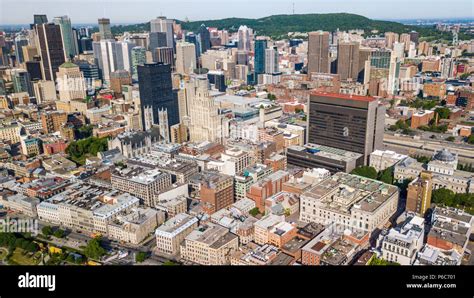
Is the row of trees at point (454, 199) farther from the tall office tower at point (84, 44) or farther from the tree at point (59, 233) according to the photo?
the tall office tower at point (84, 44)

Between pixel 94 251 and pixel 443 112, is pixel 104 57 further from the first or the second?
pixel 94 251

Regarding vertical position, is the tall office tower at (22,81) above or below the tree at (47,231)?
above

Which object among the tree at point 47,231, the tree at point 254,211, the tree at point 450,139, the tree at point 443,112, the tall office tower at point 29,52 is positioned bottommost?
the tree at point 254,211

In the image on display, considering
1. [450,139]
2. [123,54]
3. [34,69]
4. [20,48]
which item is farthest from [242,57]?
[450,139]

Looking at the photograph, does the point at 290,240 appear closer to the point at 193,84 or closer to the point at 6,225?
the point at 6,225

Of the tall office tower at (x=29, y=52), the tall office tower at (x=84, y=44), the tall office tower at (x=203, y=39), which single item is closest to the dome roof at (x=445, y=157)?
the tall office tower at (x=29, y=52)

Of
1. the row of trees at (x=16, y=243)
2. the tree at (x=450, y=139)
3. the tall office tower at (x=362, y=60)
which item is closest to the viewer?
the row of trees at (x=16, y=243)

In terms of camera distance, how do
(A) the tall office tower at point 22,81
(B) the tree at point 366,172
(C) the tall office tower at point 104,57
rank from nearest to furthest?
(B) the tree at point 366,172 < (A) the tall office tower at point 22,81 < (C) the tall office tower at point 104,57
